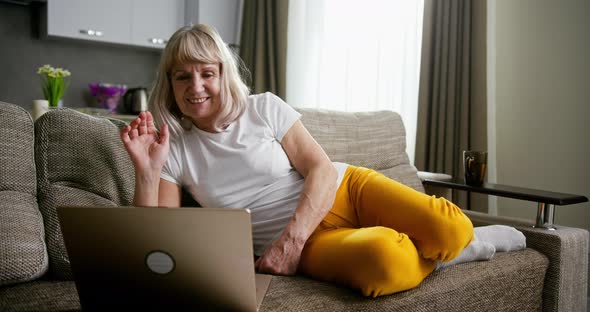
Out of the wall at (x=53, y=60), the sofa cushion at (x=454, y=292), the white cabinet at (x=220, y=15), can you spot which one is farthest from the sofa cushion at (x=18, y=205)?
the white cabinet at (x=220, y=15)

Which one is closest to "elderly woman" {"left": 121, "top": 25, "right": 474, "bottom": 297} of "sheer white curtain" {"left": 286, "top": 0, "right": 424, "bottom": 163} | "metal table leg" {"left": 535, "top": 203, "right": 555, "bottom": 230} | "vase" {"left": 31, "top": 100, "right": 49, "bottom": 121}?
"metal table leg" {"left": 535, "top": 203, "right": 555, "bottom": 230}

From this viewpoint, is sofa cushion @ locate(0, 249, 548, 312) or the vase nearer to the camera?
sofa cushion @ locate(0, 249, 548, 312)

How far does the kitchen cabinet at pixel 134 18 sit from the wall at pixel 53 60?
0.17m

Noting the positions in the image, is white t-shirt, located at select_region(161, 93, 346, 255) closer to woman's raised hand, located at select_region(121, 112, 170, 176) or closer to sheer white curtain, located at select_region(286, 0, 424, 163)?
woman's raised hand, located at select_region(121, 112, 170, 176)

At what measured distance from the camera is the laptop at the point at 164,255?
1.01m

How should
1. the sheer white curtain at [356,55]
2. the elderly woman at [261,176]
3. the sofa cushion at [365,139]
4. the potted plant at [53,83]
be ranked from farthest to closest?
the potted plant at [53,83] → the sheer white curtain at [356,55] → the sofa cushion at [365,139] → the elderly woman at [261,176]

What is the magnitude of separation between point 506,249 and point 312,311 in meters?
0.85

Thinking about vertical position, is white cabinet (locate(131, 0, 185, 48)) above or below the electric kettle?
above

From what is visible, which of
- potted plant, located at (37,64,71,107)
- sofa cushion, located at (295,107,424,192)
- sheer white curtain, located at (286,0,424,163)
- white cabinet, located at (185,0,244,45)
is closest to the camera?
sofa cushion, located at (295,107,424,192)

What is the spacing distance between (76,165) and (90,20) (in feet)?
9.21

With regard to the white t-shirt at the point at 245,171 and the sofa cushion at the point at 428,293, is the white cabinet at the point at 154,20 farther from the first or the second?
the sofa cushion at the point at 428,293

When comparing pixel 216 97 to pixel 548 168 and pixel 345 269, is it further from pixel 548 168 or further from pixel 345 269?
pixel 548 168

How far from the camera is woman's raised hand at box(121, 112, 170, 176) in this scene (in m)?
1.51

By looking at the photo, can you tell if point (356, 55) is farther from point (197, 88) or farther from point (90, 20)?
point (197, 88)
